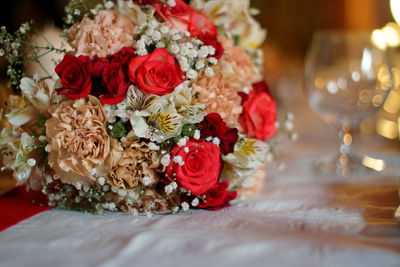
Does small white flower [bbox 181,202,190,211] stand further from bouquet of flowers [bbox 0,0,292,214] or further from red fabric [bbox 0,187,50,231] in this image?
red fabric [bbox 0,187,50,231]

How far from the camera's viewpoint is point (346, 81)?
122 cm

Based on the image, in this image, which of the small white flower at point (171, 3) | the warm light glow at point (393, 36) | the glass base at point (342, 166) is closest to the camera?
the small white flower at point (171, 3)

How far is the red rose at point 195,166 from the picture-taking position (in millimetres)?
752

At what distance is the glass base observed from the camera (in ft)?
3.82

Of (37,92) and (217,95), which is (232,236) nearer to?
(217,95)

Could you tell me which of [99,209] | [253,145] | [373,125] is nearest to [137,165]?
[99,209]

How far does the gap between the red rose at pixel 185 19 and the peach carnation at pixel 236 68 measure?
0.15 feet

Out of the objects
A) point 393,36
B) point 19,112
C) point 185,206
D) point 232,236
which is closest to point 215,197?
point 185,206

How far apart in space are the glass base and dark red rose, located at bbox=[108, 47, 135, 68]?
0.66 m

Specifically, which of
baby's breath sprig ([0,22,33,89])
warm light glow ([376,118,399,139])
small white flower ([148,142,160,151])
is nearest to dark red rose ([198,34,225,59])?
small white flower ([148,142,160,151])

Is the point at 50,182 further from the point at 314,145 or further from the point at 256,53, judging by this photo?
the point at 314,145

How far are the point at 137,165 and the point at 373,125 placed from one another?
1444mm

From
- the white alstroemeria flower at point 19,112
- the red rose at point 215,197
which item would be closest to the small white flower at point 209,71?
the red rose at point 215,197

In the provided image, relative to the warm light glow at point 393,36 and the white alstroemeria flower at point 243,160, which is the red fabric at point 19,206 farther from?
the warm light glow at point 393,36
